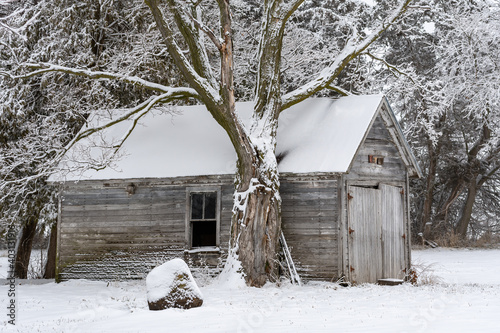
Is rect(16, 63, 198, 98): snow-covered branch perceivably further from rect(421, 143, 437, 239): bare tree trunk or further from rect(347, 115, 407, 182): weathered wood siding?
rect(421, 143, 437, 239): bare tree trunk

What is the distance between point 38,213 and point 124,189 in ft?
12.7

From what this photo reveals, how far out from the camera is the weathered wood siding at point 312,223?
604 inches

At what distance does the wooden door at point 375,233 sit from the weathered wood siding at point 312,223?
47 centimetres

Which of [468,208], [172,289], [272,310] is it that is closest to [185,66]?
[172,289]

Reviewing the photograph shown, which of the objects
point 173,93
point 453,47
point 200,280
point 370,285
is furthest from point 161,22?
point 453,47

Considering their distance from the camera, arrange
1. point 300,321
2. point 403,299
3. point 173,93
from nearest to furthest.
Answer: point 300,321 → point 403,299 → point 173,93

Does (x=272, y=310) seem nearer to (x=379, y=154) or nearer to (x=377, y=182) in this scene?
(x=377, y=182)

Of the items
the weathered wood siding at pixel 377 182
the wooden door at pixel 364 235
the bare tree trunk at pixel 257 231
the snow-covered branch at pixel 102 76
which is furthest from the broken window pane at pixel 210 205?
the wooden door at pixel 364 235

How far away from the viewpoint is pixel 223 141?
57.1ft

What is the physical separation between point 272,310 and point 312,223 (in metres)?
4.81

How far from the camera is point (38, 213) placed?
19.6 m

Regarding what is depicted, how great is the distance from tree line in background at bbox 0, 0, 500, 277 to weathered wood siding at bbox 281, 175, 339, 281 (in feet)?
10.00

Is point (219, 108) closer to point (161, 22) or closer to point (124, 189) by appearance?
point (161, 22)

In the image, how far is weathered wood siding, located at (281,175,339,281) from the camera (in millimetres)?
15352
